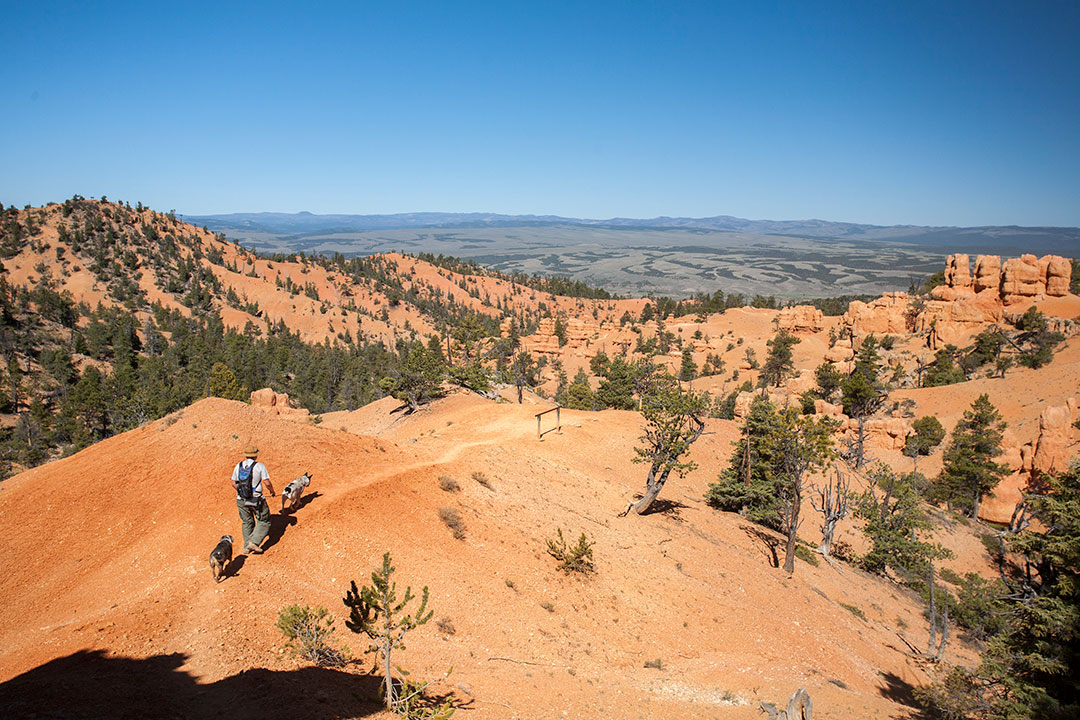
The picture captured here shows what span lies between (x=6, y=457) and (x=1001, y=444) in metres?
81.2

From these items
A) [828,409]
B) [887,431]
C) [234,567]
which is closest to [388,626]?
[234,567]

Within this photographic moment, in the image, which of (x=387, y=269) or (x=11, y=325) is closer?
(x=11, y=325)

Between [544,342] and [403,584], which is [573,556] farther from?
[544,342]

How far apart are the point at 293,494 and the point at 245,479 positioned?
2797 mm

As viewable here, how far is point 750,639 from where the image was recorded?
53.6 feet

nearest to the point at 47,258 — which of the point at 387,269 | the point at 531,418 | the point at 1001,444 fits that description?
the point at 387,269

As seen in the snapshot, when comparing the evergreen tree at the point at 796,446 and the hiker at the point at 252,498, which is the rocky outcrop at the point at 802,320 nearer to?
the evergreen tree at the point at 796,446

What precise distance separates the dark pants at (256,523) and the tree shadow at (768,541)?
20.5 metres

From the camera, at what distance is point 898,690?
54.5 feet

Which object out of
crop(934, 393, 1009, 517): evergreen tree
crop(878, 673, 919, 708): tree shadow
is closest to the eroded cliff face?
crop(934, 393, 1009, 517): evergreen tree

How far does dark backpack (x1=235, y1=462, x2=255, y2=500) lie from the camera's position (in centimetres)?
1127

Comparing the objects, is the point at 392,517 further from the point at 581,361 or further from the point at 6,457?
the point at 581,361

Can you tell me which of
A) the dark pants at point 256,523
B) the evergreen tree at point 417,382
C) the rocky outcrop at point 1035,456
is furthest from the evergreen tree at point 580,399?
the dark pants at point 256,523

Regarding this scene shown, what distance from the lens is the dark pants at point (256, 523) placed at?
465 inches
